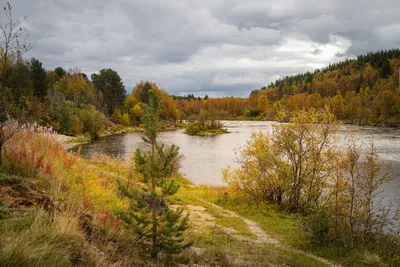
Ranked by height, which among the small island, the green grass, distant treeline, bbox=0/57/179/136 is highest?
distant treeline, bbox=0/57/179/136

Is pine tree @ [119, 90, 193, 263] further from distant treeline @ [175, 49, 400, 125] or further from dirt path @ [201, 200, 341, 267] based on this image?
distant treeline @ [175, 49, 400, 125]

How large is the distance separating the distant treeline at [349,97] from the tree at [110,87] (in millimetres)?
28113

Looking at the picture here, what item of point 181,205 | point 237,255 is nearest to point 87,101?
point 181,205

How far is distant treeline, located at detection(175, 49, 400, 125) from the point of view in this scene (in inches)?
3383

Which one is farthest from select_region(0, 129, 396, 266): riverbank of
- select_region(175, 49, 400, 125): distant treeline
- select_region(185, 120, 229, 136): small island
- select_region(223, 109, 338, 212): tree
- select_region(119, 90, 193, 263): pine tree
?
select_region(185, 120, 229, 136): small island

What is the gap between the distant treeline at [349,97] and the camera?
85.9 metres

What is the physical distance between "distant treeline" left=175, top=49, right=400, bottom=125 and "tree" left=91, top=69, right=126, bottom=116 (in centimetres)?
2811

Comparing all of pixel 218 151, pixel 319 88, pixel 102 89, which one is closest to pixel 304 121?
pixel 218 151

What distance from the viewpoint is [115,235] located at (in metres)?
6.29

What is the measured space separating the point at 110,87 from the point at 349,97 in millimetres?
89976

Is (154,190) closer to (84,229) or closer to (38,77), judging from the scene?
(84,229)

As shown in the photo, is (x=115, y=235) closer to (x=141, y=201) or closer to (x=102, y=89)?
(x=141, y=201)

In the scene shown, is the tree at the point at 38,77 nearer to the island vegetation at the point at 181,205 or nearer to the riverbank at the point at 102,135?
the riverbank at the point at 102,135

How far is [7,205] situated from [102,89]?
100 m
